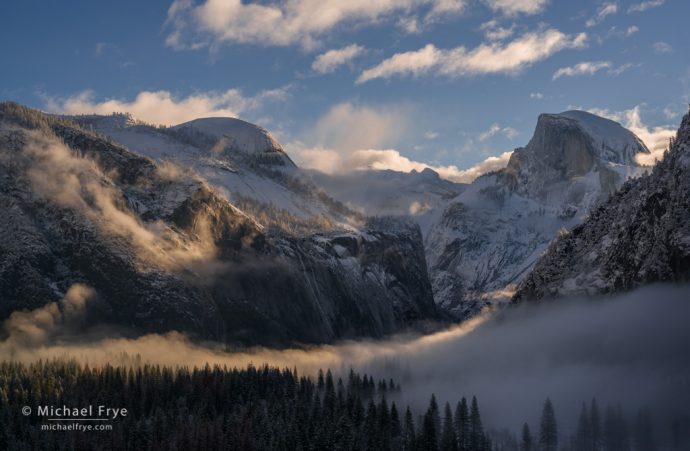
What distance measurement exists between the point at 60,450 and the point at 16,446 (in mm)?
9258

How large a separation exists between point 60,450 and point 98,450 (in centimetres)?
793

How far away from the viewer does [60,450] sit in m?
199

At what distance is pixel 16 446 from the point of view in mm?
198500

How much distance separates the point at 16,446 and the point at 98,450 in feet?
56.3

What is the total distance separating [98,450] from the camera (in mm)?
199750
